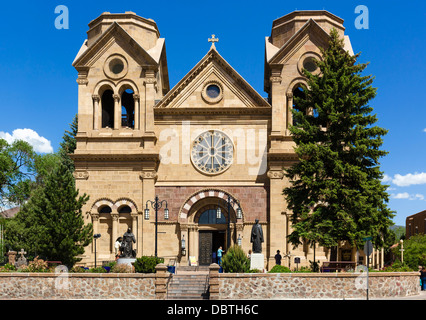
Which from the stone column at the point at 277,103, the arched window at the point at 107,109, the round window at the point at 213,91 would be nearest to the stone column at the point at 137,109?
the arched window at the point at 107,109

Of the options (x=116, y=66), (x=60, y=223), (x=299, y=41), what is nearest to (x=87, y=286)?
(x=60, y=223)

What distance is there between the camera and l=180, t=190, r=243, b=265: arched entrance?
41.2 metres

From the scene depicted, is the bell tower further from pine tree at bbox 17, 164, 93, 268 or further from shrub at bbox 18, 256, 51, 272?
shrub at bbox 18, 256, 51, 272

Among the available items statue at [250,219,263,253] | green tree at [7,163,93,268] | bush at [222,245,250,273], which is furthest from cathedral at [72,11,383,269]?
bush at [222,245,250,273]

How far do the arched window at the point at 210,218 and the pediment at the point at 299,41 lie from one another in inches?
471

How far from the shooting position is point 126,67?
43219 mm

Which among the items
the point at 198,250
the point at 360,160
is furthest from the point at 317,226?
the point at 198,250

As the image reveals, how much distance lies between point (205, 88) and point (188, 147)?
15.5 feet

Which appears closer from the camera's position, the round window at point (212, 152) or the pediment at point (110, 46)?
the round window at point (212, 152)

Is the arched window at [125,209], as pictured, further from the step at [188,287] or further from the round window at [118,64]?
the step at [188,287]

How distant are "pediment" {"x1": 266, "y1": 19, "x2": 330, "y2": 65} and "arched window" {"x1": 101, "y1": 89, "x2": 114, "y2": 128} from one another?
12.9 meters

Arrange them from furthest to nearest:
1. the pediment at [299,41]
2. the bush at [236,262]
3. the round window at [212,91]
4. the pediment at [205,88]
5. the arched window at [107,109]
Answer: the arched window at [107,109], the round window at [212,91], the pediment at [205,88], the pediment at [299,41], the bush at [236,262]

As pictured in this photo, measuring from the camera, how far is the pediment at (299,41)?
139ft

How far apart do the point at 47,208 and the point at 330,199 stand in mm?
17945
